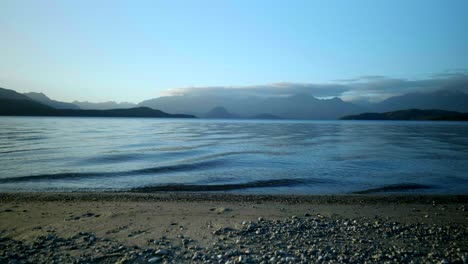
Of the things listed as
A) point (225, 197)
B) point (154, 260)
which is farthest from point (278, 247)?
point (225, 197)

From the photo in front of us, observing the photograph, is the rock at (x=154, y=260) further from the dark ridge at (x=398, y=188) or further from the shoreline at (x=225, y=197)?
the dark ridge at (x=398, y=188)

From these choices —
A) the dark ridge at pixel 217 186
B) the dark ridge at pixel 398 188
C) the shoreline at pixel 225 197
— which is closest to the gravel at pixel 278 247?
the shoreline at pixel 225 197

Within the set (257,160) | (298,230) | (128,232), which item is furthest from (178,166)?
(298,230)

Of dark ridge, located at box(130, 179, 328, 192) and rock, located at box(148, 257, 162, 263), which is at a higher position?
rock, located at box(148, 257, 162, 263)

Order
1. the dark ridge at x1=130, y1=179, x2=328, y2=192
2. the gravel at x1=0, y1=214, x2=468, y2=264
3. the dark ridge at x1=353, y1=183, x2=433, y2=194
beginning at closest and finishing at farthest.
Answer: the gravel at x1=0, y1=214, x2=468, y2=264
the dark ridge at x1=130, y1=179, x2=328, y2=192
the dark ridge at x1=353, y1=183, x2=433, y2=194

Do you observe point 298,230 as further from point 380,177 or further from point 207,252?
point 380,177

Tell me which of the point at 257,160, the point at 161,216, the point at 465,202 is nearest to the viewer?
the point at 161,216

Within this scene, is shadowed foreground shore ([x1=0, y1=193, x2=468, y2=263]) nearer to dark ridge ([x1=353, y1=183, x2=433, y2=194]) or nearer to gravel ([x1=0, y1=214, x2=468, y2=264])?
gravel ([x1=0, y1=214, x2=468, y2=264])

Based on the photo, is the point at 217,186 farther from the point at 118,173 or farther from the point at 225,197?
the point at 118,173

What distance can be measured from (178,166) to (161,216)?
1325 centimetres

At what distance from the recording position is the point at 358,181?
20.1 meters

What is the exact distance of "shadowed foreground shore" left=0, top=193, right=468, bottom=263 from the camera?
751 cm

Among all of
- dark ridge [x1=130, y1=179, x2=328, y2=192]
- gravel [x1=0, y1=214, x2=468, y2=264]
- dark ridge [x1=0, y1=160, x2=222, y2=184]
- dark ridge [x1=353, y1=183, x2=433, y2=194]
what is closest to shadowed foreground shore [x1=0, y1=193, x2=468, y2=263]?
gravel [x1=0, y1=214, x2=468, y2=264]

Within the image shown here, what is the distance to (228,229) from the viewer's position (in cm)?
953
